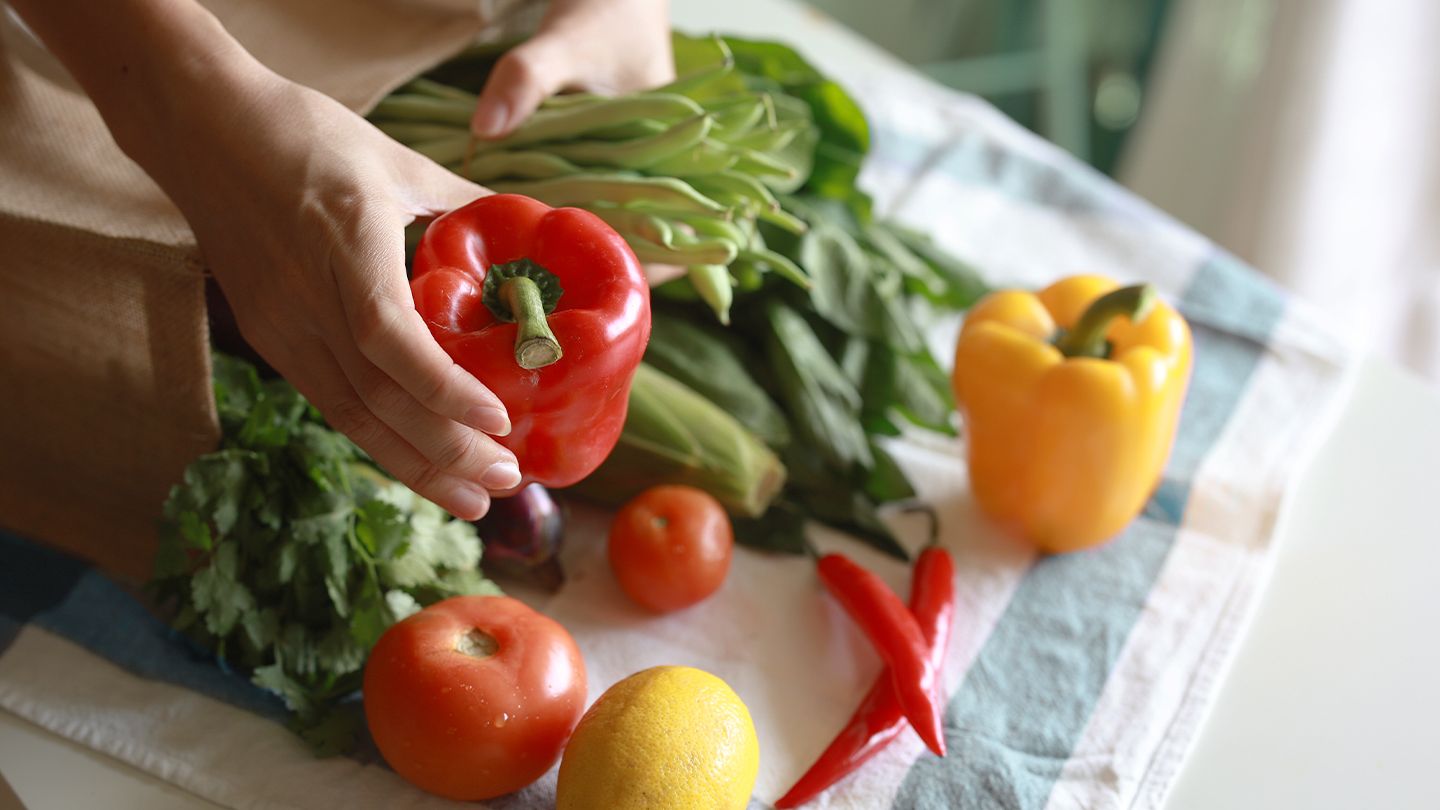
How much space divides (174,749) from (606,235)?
491 millimetres

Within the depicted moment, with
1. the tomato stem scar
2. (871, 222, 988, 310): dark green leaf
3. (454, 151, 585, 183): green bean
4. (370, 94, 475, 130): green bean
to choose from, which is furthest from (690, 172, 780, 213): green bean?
the tomato stem scar

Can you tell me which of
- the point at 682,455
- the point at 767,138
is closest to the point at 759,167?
the point at 767,138

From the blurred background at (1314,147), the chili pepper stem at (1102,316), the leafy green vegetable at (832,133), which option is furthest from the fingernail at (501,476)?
the blurred background at (1314,147)

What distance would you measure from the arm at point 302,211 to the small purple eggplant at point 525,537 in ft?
0.63

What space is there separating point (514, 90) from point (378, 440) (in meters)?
0.39

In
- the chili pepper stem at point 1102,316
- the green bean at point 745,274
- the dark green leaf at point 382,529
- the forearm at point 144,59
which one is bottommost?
the dark green leaf at point 382,529

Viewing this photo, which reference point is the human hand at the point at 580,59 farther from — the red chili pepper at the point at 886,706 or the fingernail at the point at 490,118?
the red chili pepper at the point at 886,706

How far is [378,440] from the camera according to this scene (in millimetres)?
826

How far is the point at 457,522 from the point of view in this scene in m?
1.02

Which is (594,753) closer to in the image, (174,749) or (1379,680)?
(174,749)

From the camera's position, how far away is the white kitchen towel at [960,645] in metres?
0.95

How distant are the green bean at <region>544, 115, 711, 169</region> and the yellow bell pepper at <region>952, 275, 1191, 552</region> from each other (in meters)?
0.32

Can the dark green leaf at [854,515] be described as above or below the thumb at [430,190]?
below

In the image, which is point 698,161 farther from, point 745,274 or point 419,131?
point 419,131
